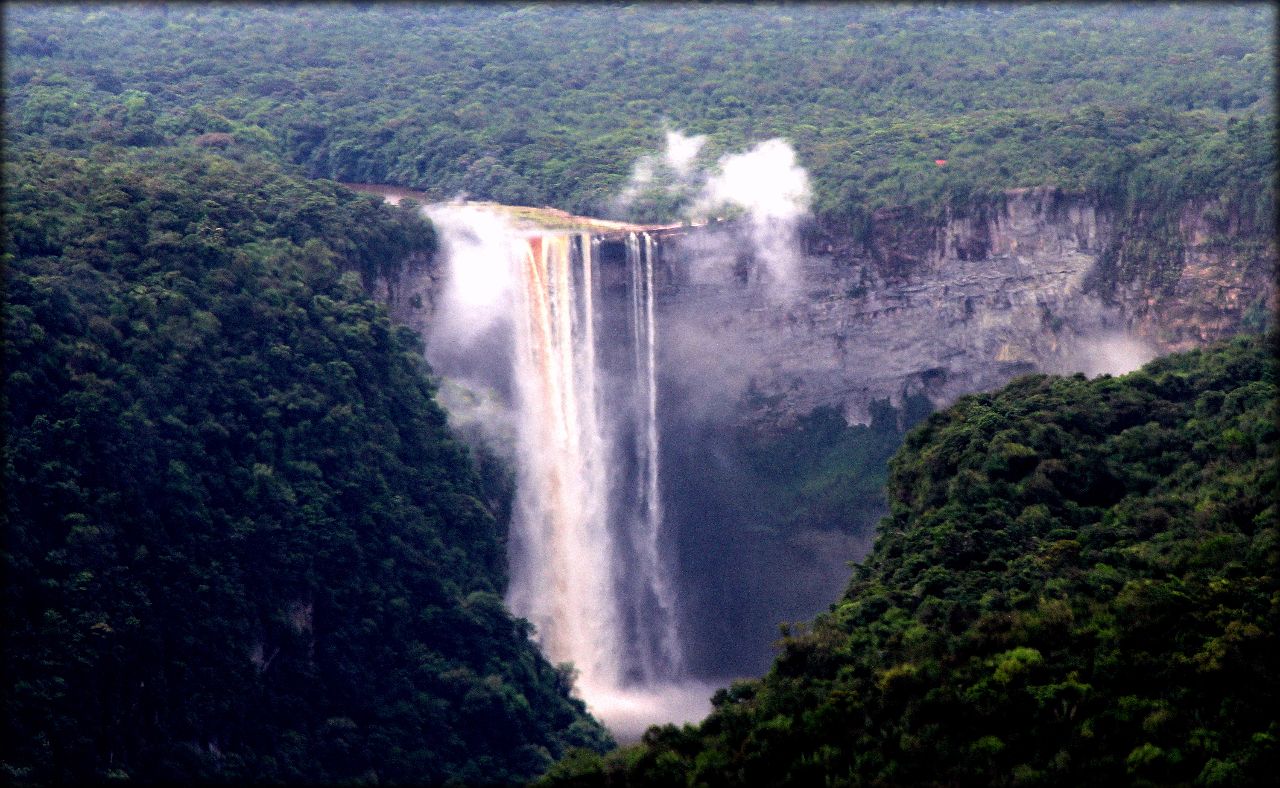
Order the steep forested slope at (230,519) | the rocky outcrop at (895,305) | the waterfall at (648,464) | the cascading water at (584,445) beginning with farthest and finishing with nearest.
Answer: the rocky outcrop at (895,305) < the waterfall at (648,464) < the cascading water at (584,445) < the steep forested slope at (230,519)

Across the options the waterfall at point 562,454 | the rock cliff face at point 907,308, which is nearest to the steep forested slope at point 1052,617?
the rock cliff face at point 907,308

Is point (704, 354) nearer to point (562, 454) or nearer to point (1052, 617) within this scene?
point (562, 454)

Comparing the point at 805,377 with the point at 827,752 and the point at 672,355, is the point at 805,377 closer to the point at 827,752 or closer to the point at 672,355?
the point at 672,355

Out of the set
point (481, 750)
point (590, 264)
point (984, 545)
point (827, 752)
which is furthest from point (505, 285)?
point (827, 752)

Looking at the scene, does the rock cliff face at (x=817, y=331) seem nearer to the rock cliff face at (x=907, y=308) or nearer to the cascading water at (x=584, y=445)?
the rock cliff face at (x=907, y=308)

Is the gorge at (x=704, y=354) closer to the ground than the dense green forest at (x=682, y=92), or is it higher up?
closer to the ground

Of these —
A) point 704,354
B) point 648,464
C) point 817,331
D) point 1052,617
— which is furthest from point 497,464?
point 1052,617

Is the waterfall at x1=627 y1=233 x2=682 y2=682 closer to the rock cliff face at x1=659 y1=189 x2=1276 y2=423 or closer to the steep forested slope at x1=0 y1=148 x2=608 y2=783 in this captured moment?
the rock cliff face at x1=659 y1=189 x2=1276 y2=423
